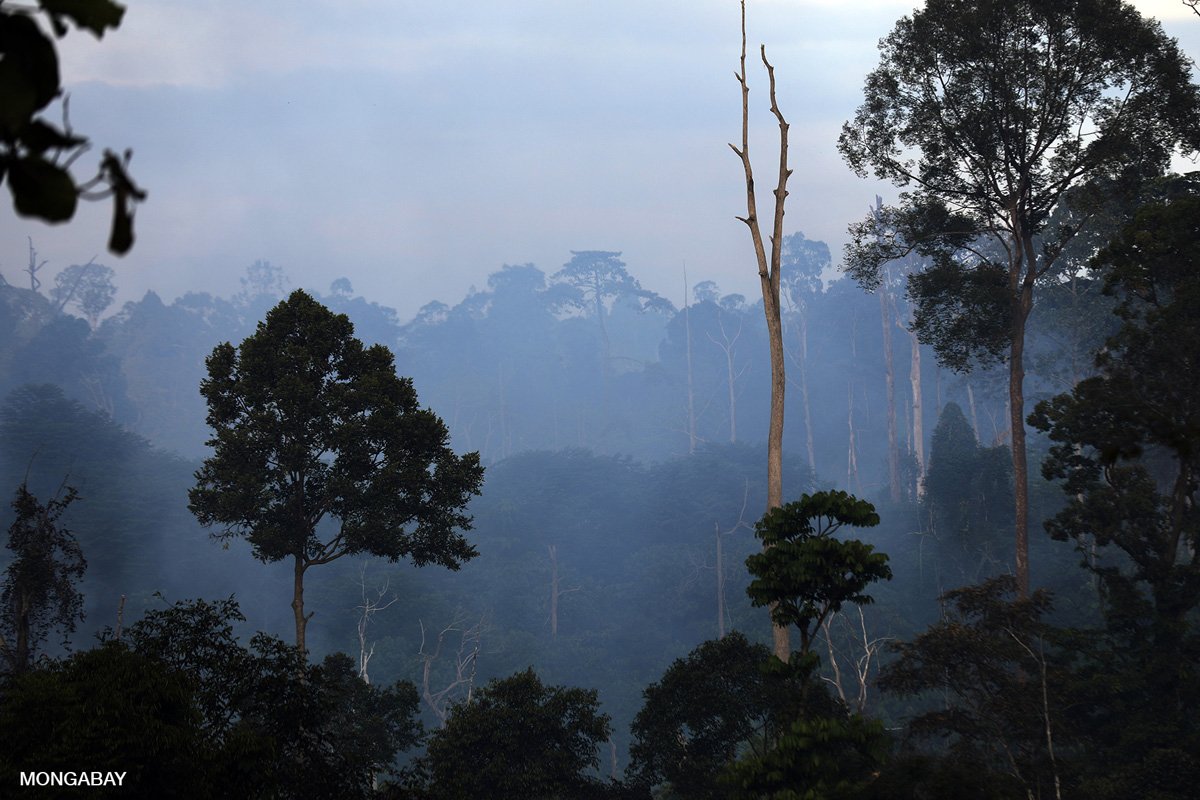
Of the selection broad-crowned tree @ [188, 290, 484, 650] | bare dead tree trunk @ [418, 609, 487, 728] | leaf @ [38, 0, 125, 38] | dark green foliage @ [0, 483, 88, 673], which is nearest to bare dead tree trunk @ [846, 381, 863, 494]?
bare dead tree trunk @ [418, 609, 487, 728]

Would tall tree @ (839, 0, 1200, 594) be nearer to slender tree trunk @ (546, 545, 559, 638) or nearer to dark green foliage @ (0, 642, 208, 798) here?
dark green foliage @ (0, 642, 208, 798)

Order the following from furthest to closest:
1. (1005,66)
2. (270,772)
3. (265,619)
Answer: (265,619), (1005,66), (270,772)

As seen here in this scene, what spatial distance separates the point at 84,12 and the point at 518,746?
18194 mm

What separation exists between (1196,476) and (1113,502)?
84.6 inches

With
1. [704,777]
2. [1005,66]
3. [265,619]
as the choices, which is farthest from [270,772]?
[265,619]

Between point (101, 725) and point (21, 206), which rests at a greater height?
point (21, 206)

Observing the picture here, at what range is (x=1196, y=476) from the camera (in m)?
20.4

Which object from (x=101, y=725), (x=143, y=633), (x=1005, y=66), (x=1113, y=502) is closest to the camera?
A: (x=101, y=725)

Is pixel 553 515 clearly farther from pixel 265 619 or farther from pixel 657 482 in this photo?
pixel 265 619

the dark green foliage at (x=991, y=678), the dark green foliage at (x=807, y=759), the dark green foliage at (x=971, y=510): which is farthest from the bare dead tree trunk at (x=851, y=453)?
the dark green foliage at (x=807, y=759)

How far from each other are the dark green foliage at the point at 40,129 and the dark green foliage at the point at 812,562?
1246 centimetres

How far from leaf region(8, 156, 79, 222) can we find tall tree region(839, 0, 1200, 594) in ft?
75.5

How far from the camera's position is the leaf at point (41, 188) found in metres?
1.69

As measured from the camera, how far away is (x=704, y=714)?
61.3ft
